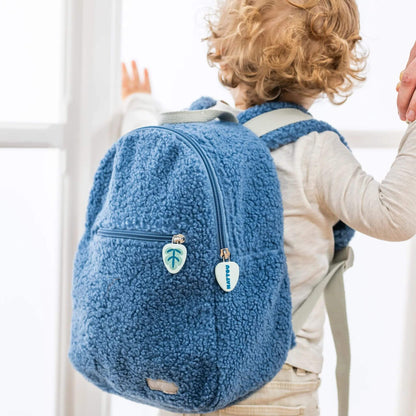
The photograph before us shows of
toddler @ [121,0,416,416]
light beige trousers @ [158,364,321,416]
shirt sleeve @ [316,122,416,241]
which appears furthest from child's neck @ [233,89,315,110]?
light beige trousers @ [158,364,321,416]

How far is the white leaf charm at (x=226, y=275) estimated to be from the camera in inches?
29.3

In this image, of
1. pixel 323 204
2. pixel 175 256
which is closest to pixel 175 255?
pixel 175 256

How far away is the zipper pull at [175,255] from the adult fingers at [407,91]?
0.36 metres

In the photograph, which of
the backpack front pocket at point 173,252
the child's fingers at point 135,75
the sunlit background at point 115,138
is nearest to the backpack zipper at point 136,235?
the backpack front pocket at point 173,252

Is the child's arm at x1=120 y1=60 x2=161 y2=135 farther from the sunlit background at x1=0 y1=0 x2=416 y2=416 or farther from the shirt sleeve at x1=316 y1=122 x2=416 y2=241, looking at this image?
the shirt sleeve at x1=316 y1=122 x2=416 y2=241

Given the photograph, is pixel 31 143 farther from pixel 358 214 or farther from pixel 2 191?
pixel 358 214

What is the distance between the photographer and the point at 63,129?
110 centimetres

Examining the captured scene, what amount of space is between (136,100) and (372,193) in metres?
0.50

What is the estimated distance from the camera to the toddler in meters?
0.83

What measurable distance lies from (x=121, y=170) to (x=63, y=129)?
0.34m

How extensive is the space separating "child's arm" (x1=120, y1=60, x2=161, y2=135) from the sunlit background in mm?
32

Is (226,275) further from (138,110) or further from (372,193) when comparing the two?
(138,110)

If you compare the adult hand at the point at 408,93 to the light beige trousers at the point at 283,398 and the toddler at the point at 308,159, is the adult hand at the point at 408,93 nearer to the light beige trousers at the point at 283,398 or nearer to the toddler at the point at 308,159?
the toddler at the point at 308,159

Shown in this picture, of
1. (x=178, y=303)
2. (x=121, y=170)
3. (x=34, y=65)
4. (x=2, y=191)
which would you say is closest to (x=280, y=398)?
(x=178, y=303)
